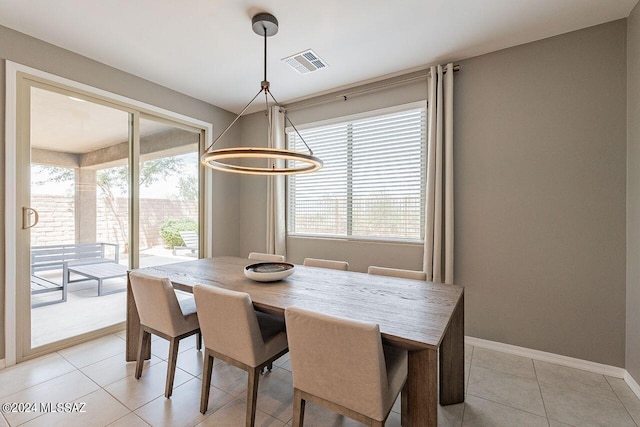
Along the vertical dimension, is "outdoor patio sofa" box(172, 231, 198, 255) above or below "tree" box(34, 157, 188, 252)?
below

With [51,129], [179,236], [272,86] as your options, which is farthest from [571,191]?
[51,129]

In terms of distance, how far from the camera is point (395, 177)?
3.06 m

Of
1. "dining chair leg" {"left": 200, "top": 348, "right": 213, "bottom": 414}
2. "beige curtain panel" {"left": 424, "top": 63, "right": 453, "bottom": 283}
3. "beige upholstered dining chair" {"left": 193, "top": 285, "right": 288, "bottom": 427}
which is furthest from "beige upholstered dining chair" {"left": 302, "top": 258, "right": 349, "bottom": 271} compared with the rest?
"dining chair leg" {"left": 200, "top": 348, "right": 213, "bottom": 414}

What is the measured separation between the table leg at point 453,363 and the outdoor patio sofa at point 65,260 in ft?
10.3

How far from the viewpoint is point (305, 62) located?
273 cm

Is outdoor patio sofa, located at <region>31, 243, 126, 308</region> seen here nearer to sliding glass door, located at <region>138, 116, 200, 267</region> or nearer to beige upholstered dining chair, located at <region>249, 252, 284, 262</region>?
sliding glass door, located at <region>138, 116, 200, 267</region>

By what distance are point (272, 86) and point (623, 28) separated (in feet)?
10.0

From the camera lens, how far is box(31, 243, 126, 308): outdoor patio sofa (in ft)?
7.97

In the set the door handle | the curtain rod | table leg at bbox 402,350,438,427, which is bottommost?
table leg at bbox 402,350,438,427

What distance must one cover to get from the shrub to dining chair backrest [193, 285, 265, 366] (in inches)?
84.2

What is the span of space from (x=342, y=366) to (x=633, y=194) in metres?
2.40

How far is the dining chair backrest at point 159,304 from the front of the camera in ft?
5.96

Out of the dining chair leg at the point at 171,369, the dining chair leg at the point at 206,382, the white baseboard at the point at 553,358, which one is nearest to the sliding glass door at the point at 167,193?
the dining chair leg at the point at 171,369

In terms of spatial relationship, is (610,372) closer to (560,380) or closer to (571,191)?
(560,380)
